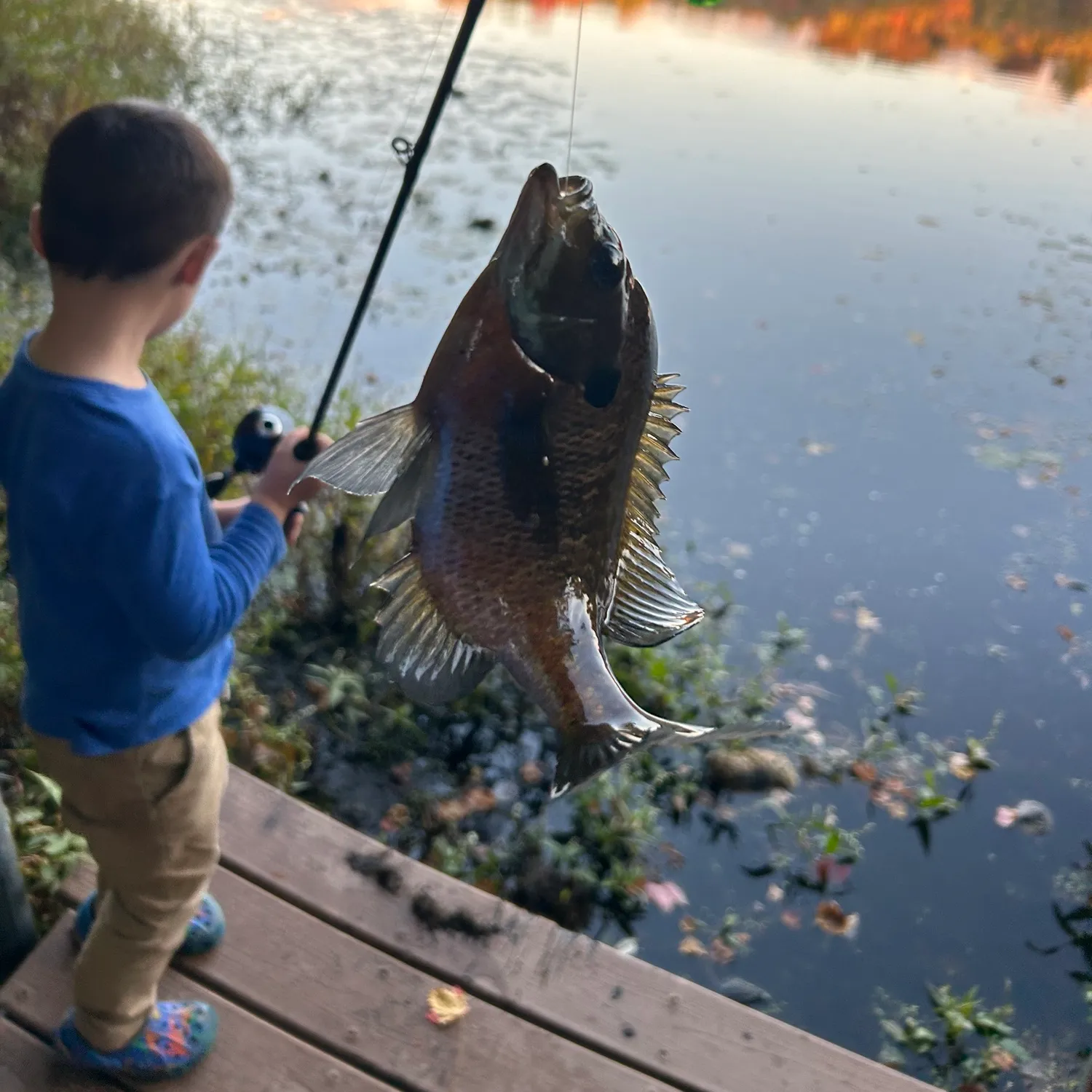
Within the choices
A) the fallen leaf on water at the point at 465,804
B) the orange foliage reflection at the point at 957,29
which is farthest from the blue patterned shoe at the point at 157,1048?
the orange foliage reflection at the point at 957,29

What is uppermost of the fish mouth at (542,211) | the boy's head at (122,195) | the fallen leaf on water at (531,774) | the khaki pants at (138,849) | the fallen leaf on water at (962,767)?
the fish mouth at (542,211)

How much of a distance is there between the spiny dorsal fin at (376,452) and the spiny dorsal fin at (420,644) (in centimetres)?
12

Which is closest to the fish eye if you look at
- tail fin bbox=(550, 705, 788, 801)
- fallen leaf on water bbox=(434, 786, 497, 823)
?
tail fin bbox=(550, 705, 788, 801)

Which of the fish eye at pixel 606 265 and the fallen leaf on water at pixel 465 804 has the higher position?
the fish eye at pixel 606 265

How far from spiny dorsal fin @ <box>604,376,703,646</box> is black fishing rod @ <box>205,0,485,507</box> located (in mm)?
404

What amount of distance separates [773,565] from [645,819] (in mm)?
1647

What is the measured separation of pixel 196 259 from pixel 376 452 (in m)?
0.57

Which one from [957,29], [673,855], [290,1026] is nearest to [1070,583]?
[673,855]

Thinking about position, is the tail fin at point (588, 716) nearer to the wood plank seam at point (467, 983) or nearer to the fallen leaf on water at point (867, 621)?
the wood plank seam at point (467, 983)

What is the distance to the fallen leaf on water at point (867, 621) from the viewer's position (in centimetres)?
416

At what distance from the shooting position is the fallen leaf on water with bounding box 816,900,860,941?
3.12 meters

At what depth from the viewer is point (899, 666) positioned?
4.01 m

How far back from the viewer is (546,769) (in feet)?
11.2

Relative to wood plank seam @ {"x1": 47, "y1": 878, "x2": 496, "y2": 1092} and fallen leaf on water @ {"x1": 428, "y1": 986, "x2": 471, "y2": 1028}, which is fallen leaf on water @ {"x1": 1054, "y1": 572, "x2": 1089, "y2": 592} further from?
A: wood plank seam @ {"x1": 47, "y1": 878, "x2": 496, "y2": 1092}
